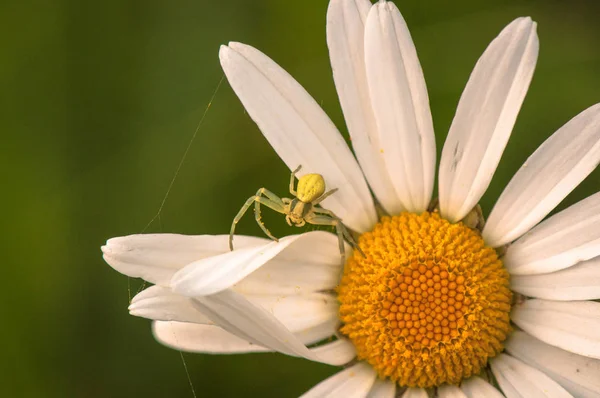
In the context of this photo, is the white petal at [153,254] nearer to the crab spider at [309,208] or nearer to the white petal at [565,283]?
the crab spider at [309,208]

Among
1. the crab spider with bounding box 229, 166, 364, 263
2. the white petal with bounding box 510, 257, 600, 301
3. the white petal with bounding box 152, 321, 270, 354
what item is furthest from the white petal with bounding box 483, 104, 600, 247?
the white petal with bounding box 152, 321, 270, 354

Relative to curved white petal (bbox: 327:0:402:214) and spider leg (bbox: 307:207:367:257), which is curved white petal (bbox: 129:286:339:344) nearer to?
spider leg (bbox: 307:207:367:257)

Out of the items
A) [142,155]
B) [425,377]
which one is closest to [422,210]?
[425,377]

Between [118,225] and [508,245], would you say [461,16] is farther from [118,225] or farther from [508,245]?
[118,225]

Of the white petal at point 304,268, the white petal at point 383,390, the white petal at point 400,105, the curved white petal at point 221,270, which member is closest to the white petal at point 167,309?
the curved white petal at point 221,270

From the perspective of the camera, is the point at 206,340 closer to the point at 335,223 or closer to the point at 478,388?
the point at 335,223
